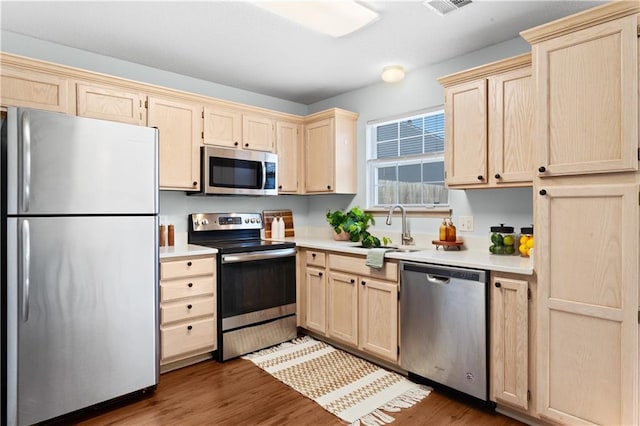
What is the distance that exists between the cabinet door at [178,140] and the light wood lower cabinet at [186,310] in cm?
69

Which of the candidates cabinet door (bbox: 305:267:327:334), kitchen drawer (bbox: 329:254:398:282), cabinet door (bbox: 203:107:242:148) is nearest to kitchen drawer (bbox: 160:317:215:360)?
cabinet door (bbox: 305:267:327:334)

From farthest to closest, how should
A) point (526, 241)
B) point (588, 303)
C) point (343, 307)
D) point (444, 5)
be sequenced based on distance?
1. point (343, 307)
2. point (526, 241)
3. point (444, 5)
4. point (588, 303)

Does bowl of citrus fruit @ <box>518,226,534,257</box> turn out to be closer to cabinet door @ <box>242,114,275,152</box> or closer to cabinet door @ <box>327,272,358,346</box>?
cabinet door @ <box>327,272,358,346</box>

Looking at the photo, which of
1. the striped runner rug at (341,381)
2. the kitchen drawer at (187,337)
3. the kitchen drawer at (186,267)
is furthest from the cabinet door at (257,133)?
the striped runner rug at (341,381)

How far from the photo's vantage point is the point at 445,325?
2.36 m

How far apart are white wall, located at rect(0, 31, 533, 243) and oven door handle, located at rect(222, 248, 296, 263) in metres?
0.70

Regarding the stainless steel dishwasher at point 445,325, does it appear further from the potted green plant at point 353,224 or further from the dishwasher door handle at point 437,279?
the potted green plant at point 353,224

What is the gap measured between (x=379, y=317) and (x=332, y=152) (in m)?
1.68

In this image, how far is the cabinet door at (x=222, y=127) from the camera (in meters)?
3.27

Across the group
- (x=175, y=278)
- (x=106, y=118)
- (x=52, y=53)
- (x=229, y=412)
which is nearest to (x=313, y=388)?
(x=229, y=412)

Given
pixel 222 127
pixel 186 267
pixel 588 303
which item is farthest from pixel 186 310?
pixel 588 303

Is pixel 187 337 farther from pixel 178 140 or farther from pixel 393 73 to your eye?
pixel 393 73

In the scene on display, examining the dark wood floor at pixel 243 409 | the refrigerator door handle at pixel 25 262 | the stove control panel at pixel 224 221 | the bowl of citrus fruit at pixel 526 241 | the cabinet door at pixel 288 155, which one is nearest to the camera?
the refrigerator door handle at pixel 25 262

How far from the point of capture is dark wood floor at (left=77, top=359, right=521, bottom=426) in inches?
84.5
